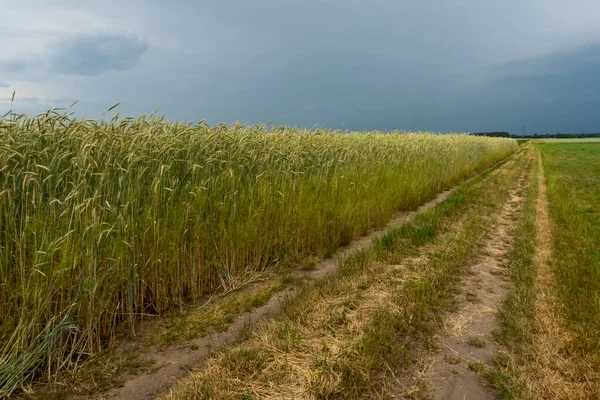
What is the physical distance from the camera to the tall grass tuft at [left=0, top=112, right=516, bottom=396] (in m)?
3.01

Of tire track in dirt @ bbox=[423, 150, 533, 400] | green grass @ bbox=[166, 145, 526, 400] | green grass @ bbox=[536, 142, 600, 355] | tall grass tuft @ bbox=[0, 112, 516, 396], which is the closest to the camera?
green grass @ bbox=[166, 145, 526, 400]

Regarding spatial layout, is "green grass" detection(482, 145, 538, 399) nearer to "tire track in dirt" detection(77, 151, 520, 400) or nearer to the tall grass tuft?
"tire track in dirt" detection(77, 151, 520, 400)

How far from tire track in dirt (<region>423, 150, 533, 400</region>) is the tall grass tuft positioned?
2.30 metres

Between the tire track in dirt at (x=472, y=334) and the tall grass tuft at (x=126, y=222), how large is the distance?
7.54 feet

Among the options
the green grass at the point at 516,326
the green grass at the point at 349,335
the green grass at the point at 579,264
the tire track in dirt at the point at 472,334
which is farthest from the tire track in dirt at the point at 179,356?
the green grass at the point at 579,264

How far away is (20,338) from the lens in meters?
2.85

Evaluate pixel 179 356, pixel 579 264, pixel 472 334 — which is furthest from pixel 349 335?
pixel 579 264

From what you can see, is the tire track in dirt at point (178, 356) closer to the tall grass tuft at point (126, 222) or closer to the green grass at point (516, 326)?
the tall grass tuft at point (126, 222)

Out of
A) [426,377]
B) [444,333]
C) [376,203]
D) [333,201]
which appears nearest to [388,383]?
[426,377]

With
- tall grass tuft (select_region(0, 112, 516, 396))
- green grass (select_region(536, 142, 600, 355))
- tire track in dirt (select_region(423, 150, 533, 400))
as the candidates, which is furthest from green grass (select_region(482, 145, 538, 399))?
tall grass tuft (select_region(0, 112, 516, 396))

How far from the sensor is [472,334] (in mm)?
3541

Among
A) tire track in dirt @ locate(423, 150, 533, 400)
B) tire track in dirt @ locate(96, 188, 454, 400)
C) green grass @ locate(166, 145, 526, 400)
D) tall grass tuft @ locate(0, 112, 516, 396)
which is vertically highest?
tall grass tuft @ locate(0, 112, 516, 396)

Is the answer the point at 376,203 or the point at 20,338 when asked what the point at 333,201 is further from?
the point at 20,338

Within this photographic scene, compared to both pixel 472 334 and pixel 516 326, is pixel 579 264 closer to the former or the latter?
pixel 516 326
